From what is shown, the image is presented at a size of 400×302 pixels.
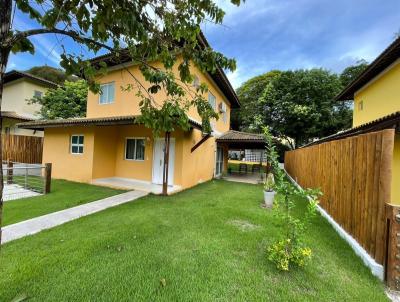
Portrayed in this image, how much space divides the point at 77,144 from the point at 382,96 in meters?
15.0

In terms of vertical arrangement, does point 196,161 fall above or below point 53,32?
below

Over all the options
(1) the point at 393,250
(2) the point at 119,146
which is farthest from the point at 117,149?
(1) the point at 393,250

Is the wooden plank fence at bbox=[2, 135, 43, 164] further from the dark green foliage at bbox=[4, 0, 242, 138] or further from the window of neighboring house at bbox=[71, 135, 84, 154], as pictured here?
the dark green foliage at bbox=[4, 0, 242, 138]

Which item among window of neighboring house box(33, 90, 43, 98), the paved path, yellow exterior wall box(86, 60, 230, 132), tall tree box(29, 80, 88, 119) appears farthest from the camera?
window of neighboring house box(33, 90, 43, 98)

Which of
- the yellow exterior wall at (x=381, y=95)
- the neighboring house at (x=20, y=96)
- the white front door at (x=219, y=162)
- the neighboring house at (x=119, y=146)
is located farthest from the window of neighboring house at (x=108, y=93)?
the yellow exterior wall at (x=381, y=95)

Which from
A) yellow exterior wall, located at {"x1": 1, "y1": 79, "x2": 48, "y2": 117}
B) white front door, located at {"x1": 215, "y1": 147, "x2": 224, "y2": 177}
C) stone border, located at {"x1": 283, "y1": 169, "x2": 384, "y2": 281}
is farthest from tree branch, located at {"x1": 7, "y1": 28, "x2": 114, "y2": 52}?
yellow exterior wall, located at {"x1": 1, "y1": 79, "x2": 48, "y2": 117}

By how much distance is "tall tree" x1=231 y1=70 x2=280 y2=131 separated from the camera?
27.3 meters

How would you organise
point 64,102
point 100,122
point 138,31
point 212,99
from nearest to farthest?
point 138,31 → point 100,122 → point 212,99 → point 64,102

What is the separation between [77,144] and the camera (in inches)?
472

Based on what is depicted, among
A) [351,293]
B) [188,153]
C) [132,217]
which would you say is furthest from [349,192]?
[188,153]

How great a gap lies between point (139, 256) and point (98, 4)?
12.2 ft

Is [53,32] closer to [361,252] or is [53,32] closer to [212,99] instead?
[361,252]

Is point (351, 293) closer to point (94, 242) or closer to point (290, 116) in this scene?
point (94, 242)

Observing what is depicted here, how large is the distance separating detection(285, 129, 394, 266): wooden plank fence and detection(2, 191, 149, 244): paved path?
21.7 feet
